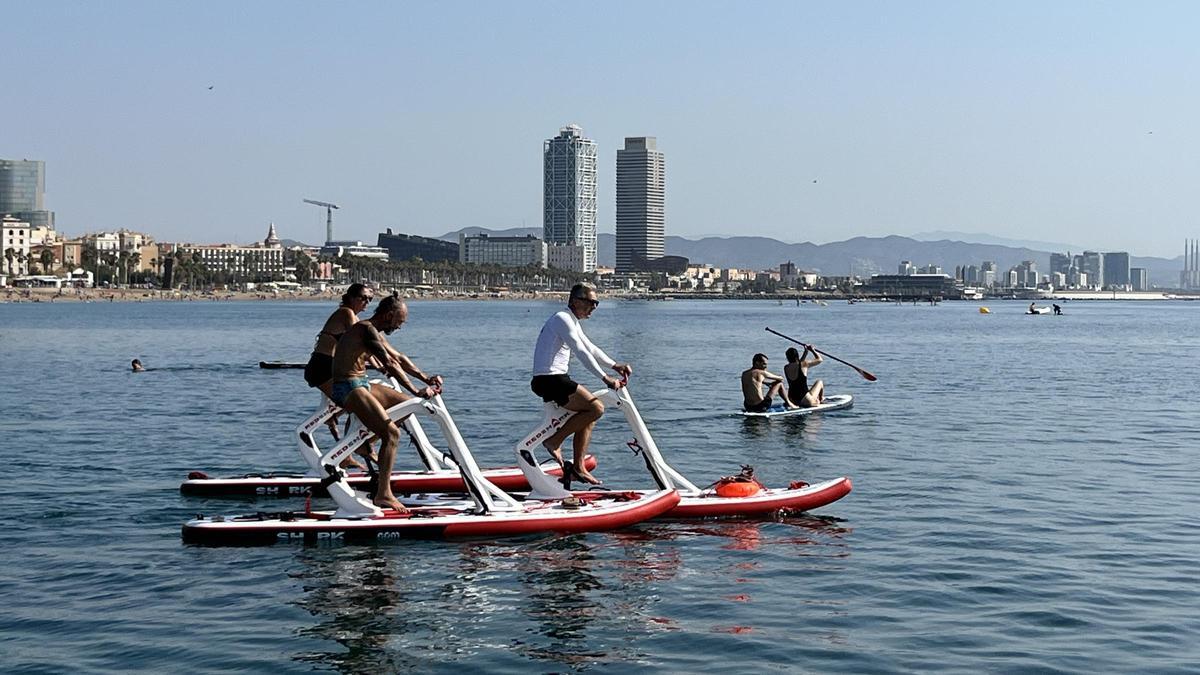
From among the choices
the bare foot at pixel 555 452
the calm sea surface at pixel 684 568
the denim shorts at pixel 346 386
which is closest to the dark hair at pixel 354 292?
the denim shorts at pixel 346 386

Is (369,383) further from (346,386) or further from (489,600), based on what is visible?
(489,600)

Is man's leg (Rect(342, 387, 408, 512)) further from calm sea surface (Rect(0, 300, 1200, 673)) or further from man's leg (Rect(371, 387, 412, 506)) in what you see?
calm sea surface (Rect(0, 300, 1200, 673))

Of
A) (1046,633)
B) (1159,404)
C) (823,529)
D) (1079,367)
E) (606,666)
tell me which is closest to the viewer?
(606,666)

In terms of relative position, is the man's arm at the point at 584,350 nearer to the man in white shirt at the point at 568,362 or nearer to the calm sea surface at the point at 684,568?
the man in white shirt at the point at 568,362

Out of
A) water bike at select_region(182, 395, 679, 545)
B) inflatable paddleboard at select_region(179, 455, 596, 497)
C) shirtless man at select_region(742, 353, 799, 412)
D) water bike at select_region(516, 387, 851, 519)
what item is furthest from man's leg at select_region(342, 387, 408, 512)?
shirtless man at select_region(742, 353, 799, 412)

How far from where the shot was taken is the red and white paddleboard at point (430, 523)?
15.6 meters

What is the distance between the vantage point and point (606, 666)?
11.4m

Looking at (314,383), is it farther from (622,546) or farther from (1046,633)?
(1046,633)

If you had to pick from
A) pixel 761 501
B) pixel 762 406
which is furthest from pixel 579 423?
pixel 762 406

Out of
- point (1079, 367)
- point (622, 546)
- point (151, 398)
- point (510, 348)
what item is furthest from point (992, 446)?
point (510, 348)

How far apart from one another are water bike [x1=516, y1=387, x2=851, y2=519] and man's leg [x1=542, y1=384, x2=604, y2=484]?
0.31 feet

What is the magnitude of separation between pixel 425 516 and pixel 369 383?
1644 mm

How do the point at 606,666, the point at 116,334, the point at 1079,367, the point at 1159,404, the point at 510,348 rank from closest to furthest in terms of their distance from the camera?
the point at 606,666 < the point at 1159,404 < the point at 1079,367 < the point at 510,348 < the point at 116,334

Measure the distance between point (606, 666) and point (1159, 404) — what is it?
2965 cm
